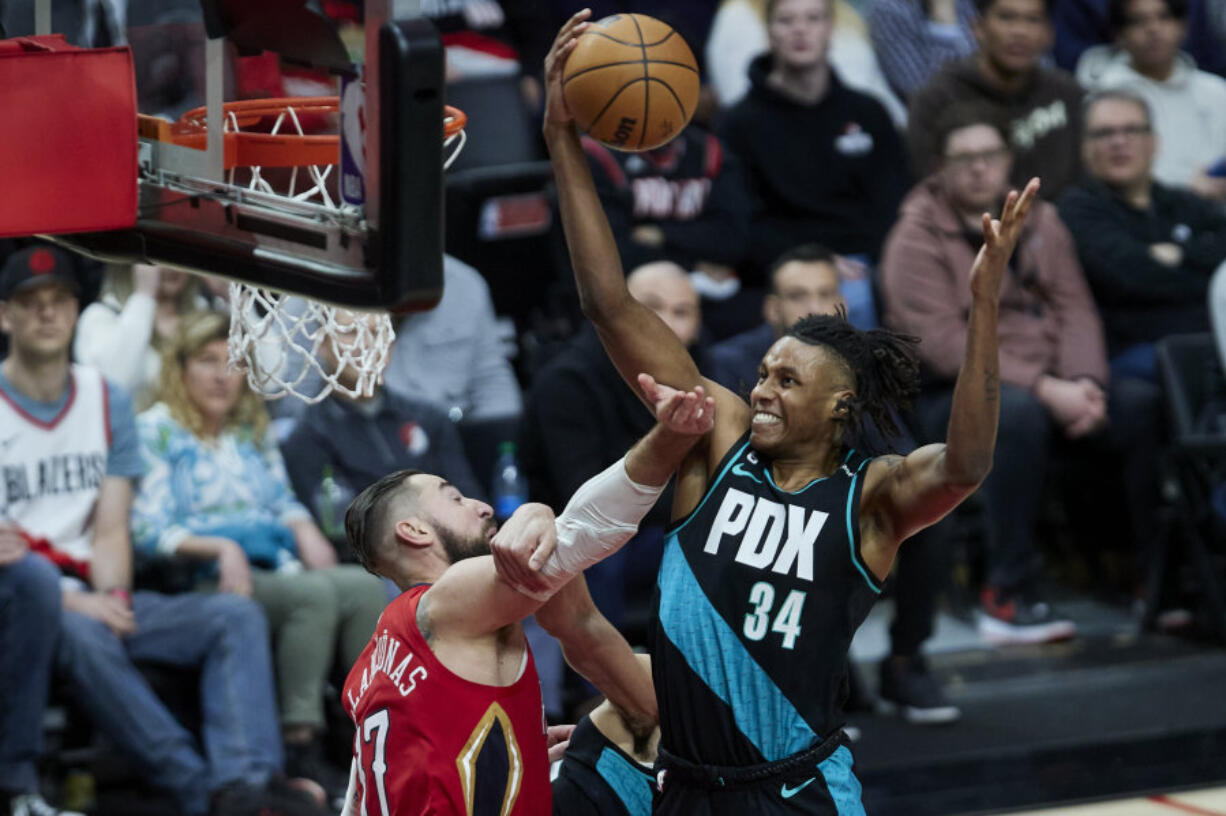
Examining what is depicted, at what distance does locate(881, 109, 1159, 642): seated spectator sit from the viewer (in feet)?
23.7

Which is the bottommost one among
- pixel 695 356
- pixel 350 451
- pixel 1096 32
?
pixel 350 451

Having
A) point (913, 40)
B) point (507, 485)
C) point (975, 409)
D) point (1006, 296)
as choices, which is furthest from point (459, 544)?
point (913, 40)

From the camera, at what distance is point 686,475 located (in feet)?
12.5

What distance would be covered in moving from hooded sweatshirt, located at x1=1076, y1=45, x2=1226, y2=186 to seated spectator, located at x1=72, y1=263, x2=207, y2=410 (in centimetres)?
501

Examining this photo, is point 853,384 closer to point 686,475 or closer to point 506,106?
point 686,475

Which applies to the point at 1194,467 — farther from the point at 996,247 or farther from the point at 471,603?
the point at 471,603

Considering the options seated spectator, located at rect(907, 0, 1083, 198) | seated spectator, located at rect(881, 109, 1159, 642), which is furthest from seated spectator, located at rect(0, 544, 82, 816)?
seated spectator, located at rect(907, 0, 1083, 198)

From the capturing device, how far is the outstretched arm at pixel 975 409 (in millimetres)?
3342

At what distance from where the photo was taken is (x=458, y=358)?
277 inches

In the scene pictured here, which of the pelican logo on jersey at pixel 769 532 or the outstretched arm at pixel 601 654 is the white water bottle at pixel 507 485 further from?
the pelican logo on jersey at pixel 769 532

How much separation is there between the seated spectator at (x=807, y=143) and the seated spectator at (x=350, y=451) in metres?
2.15

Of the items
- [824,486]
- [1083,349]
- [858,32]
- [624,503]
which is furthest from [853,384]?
[858,32]

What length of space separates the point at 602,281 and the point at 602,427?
272 cm

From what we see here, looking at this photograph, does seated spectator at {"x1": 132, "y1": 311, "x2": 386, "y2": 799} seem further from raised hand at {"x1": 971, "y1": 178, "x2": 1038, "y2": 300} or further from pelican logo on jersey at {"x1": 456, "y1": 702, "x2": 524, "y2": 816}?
raised hand at {"x1": 971, "y1": 178, "x2": 1038, "y2": 300}
